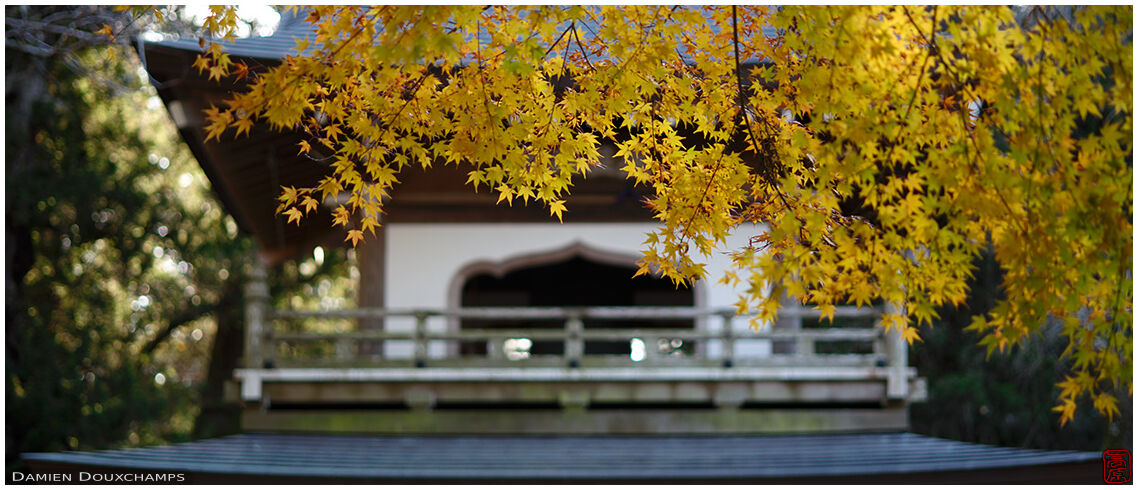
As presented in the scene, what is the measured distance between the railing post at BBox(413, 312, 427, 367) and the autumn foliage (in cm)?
429

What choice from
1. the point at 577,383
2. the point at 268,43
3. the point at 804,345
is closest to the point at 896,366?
the point at 804,345

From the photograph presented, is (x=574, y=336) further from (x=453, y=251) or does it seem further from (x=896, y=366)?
(x=896, y=366)

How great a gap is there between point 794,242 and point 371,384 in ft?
18.0

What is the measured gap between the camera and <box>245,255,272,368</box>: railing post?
7.95 meters

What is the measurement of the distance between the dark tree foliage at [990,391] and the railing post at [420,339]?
788 centimetres

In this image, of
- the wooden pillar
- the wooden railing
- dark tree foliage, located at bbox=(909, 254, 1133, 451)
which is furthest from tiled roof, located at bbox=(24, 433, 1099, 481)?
dark tree foliage, located at bbox=(909, 254, 1133, 451)

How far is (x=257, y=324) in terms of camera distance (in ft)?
26.2

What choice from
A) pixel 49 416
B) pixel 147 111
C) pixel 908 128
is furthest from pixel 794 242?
pixel 147 111

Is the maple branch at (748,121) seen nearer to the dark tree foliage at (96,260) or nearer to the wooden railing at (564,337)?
the wooden railing at (564,337)

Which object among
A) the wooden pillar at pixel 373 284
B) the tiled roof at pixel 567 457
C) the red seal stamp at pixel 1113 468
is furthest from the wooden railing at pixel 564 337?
the red seal stamp at pixel 1113 468

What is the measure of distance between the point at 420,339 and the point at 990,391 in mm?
9455

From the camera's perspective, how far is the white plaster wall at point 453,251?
28.0 feet

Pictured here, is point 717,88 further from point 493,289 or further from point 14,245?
point 14,245

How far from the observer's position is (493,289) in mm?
12398
